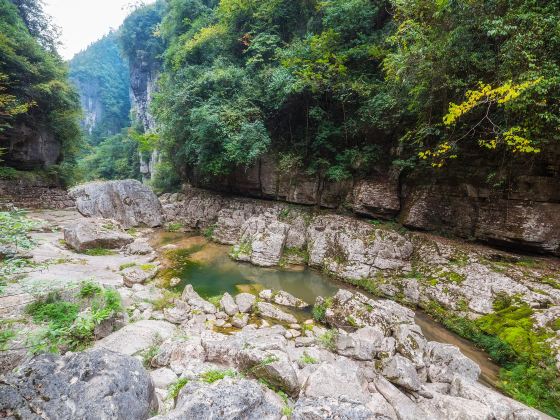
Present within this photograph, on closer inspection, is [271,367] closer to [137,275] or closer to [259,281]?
[259,281]

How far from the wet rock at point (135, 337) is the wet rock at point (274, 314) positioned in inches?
94.1

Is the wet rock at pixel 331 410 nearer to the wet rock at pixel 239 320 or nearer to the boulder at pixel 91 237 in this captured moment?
the wet rock at pixel 239 320

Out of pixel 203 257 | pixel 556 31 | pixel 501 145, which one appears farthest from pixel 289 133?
pixel 556 31

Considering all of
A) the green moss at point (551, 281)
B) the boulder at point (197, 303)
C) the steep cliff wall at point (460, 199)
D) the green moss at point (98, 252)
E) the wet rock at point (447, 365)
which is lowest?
the boulder at point (197, 303)

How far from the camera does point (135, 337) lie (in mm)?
4289

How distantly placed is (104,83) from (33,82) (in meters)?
43.7

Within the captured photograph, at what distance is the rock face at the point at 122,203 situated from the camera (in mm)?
14000

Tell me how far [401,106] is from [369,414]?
9.50 meters

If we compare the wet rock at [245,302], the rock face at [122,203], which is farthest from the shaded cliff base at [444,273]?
the rock face at [122,203]

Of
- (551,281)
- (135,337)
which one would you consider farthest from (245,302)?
(551,281)

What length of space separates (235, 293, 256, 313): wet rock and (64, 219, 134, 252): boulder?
642 centimetres

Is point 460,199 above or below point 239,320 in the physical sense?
above

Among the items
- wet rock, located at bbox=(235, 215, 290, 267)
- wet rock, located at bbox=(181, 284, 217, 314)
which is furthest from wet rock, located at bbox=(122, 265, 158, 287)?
wet rock, located at bbox=(235, 215, 290, 267)

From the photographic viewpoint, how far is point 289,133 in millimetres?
13281
